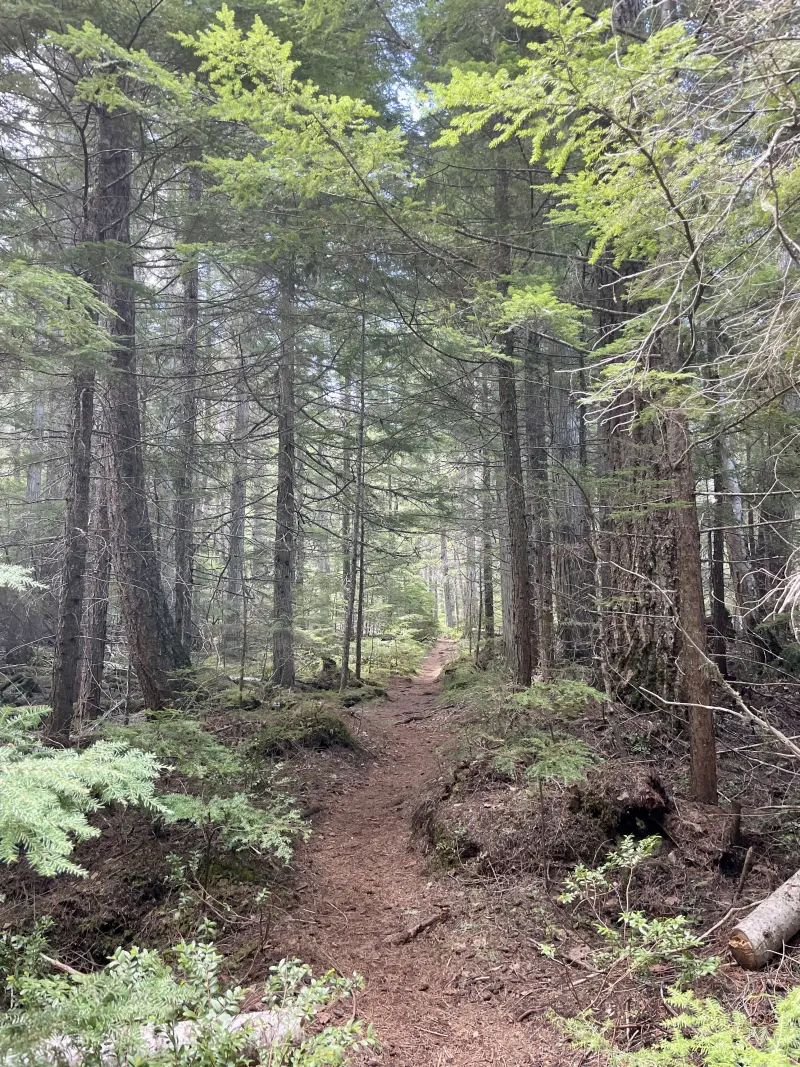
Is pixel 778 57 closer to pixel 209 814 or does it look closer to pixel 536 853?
pixel 536 853

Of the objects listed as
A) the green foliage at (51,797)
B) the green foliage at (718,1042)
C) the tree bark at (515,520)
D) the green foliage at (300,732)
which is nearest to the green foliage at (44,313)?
the green foliage at (51,797)

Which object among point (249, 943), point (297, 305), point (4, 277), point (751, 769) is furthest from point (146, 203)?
point (751, 769)

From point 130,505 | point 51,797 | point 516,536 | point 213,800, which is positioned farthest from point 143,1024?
point 516,536

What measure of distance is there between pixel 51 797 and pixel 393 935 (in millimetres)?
3181

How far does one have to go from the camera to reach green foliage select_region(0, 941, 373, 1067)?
2139mm

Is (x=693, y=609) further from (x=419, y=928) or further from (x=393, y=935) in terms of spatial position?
(x=393, y=935)

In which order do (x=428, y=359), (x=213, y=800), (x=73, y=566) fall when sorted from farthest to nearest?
(x=428, y=359), (x=73, y=566), (x=213, y=800)

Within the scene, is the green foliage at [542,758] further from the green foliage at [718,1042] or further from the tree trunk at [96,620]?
the tree trunk at [96,620]

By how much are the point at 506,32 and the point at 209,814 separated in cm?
1023

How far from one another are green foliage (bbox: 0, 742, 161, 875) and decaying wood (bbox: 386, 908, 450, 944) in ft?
8.67

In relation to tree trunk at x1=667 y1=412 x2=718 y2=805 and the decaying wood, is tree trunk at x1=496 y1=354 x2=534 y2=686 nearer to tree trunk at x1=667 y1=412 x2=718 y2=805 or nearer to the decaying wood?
tree trunk at x1=667 y1=412 x2=718 y2=805

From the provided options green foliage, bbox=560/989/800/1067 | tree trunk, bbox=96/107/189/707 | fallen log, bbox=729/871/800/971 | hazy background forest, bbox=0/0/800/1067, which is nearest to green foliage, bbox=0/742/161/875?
hazy background forest, bbox=0/0/800/1067

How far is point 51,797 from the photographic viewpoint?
2.22 m

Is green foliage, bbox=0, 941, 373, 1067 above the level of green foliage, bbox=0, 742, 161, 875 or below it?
below
